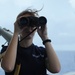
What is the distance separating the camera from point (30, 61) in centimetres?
108

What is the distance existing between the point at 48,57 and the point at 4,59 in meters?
0.17

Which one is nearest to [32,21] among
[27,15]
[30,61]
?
[27,15]

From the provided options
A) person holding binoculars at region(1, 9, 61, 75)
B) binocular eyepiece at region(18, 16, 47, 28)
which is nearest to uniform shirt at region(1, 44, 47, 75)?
person holding binoculars at region(1, 9, 61, 75)

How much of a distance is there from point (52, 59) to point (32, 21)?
0.17 m

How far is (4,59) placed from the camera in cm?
102

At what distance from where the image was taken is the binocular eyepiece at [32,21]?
103 cm

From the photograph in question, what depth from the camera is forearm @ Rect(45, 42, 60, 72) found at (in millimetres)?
1077

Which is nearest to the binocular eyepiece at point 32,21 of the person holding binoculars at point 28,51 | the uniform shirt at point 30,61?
the person holding binoculars at point 28,51

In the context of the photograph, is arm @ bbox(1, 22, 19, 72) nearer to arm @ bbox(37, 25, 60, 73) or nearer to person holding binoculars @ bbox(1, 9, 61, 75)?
person holding binoculars @ bbox(1, 9, 61, 75)

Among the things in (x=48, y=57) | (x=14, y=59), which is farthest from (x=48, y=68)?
(x=14, y=59)

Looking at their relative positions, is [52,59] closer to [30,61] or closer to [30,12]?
[30,61]

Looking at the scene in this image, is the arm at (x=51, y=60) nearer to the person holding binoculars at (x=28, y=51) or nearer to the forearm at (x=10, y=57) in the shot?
the person holding binoculars at (x=28, y=51)

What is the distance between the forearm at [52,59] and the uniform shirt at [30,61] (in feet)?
0.10

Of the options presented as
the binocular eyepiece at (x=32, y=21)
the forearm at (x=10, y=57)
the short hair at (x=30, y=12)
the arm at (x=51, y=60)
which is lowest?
the arm at (x=51, y=60)
